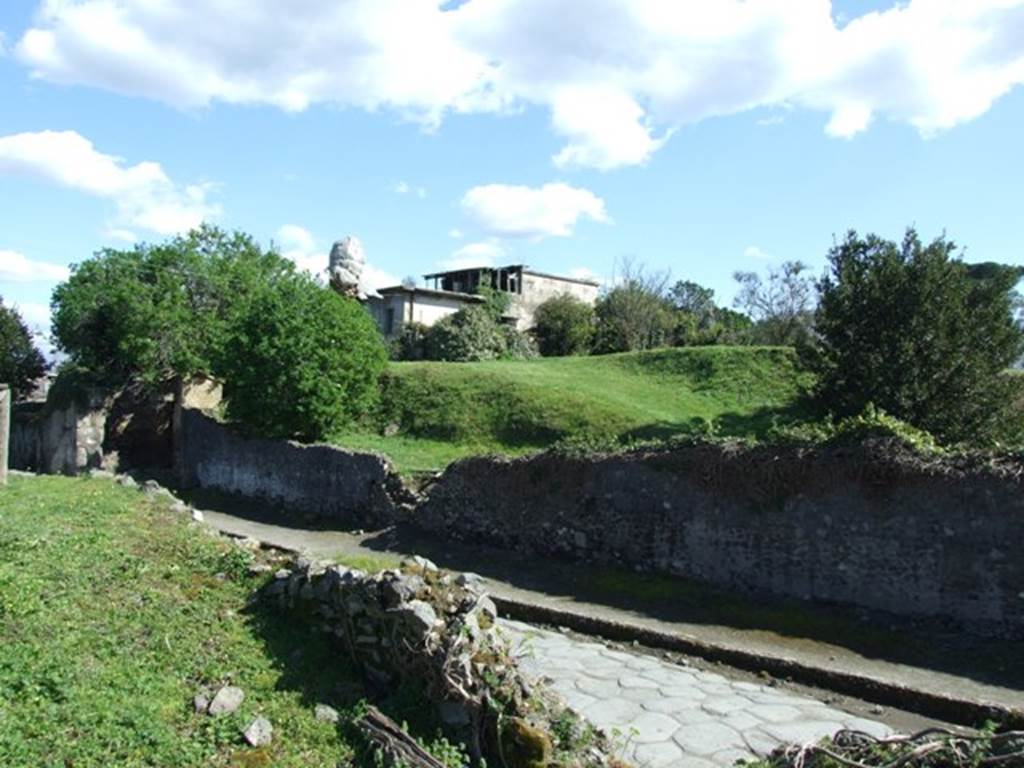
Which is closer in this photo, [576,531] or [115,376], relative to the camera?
[576,531]

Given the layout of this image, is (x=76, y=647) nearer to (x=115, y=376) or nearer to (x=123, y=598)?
(x=123, y=598)

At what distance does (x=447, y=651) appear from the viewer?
634 centimetres

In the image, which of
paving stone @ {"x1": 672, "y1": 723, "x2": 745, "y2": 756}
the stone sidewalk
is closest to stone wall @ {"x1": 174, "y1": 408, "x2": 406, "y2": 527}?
the stone sidewalk

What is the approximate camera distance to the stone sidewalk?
6480 millimetres

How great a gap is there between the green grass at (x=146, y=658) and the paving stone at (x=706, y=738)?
2.02 m

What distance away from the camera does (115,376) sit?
986 inches

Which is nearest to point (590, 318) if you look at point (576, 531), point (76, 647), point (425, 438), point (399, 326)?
point (399, 326)

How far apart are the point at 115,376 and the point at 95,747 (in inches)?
852

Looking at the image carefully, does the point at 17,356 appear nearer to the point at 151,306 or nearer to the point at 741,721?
the point at 151,306

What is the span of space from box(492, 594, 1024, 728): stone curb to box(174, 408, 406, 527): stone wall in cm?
562

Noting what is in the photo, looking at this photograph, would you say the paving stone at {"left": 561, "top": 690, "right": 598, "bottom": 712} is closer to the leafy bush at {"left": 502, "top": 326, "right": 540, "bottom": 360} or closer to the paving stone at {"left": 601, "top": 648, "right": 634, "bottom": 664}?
the paving stone at {"left": 601, "top": 648, "right": 634, "bottom": 664}

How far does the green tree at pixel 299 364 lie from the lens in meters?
18.7

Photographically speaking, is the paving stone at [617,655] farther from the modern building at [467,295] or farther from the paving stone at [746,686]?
the modern building at [467,295]

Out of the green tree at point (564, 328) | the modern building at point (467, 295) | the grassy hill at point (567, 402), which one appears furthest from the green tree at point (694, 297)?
the grassy hill at point (567, 402)
